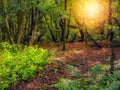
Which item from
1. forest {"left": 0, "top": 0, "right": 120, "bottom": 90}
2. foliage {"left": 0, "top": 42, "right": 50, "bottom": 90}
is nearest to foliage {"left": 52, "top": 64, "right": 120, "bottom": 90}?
forest {"left": 0, "top": 0, "right": 120, "bottom": 90}

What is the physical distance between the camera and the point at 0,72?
11.7m

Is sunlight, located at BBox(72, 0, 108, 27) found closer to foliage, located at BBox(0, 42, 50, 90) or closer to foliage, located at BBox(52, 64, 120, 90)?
foliage, located at BBox(0, 42, 50, 90)

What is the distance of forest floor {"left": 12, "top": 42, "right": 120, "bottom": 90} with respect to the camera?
11.6 m

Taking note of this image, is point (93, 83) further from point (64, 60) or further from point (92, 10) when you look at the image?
point (92, 10)

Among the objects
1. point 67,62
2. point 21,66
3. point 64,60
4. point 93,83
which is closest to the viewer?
point 93,83

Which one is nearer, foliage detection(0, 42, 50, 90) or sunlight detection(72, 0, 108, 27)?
foliage detection(0, 42, 50, 90)

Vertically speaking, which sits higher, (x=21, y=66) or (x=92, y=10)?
(x=92, y=10)

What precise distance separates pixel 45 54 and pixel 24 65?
6.34 ft

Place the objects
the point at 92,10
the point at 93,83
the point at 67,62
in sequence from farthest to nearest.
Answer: the point at 92,10
the point at 67,62
the point at 93,83

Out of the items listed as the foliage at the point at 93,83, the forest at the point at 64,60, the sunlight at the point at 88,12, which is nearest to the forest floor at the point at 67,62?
the forest at the point at 64,60

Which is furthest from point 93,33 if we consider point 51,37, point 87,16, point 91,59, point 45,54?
point 45,54

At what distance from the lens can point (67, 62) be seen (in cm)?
1440

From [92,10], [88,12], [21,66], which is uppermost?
[92,10]

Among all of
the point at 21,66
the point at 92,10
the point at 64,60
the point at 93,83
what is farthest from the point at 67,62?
the point at 92,10
